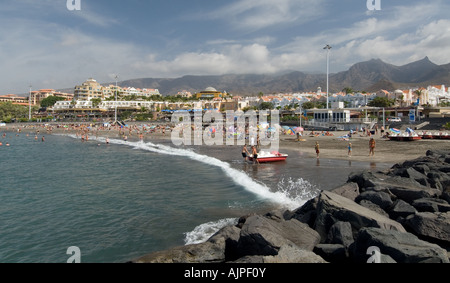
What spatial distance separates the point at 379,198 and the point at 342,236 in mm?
2950

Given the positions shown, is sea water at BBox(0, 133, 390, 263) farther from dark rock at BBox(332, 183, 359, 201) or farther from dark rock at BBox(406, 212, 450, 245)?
dark rock at BBox(406, 212, 450, 245)

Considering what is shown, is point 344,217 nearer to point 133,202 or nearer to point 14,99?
point 133,202

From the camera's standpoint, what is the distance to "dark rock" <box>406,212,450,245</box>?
6.16 meters

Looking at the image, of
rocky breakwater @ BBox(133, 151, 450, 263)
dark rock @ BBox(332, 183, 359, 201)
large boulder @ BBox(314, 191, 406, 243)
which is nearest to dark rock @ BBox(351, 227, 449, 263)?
rocky breakwater @ BBox(133, 151, 450, 263)

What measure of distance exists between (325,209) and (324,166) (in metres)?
12.8

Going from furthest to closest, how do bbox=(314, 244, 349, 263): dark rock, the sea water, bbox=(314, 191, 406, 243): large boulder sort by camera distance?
1. the sea water
2. bbox=(314, 191, 406, 243): large boulder
3. bbox=(314, 244, 349, 263): dark rock

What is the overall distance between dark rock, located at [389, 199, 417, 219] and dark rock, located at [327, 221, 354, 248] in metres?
1.92

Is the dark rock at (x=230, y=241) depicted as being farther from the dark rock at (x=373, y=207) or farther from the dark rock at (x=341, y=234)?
the dark rock at (x=373, y=207)

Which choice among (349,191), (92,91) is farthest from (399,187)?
(92,91)

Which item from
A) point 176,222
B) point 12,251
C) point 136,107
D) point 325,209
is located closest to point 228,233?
point 325,209

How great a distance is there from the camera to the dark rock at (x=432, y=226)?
6.16 metres

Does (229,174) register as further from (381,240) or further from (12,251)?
(381,240)

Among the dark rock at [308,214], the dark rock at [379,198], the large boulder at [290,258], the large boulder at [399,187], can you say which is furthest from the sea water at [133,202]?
the large boulder at [290,258]
